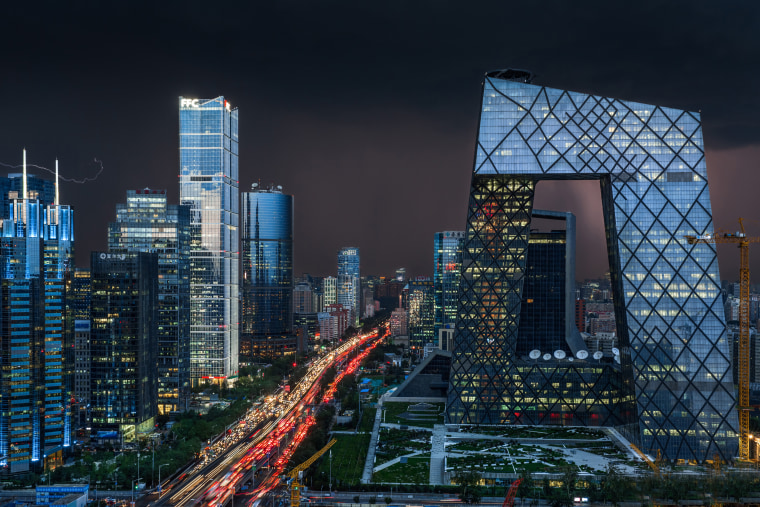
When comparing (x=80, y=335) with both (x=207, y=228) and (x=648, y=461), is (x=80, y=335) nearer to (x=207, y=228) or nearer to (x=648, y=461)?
(x=207, y=228)

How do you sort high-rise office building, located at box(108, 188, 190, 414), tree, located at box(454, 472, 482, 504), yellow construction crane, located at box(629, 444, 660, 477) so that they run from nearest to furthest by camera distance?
tree, located at box(454, 472, 482, 504) < yellow construction crane, located at box(629, 444, 660, 477) < high-rise office building, located at box(108, 188, 190, 414)

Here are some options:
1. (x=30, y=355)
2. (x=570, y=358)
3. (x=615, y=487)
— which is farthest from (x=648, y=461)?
(x=30, y=355)

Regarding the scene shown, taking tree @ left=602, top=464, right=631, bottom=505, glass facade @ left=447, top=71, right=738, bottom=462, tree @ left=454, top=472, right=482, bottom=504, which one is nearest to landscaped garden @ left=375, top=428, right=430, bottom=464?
glass facade @ left=447, top=71, right=738, bottom=462

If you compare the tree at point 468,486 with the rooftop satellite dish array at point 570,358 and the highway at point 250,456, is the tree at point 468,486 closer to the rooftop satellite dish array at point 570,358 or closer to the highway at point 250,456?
the highway at point 250,456

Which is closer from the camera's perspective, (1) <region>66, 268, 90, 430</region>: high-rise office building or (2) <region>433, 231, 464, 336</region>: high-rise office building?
(1) <region>66, 268, 90, 430</region>: high-rise office building

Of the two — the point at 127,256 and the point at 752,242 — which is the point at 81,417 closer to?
the point at 127,256

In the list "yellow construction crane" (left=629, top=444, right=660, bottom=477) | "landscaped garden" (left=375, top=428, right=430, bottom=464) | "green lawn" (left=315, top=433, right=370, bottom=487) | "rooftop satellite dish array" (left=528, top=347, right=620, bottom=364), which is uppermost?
"rooftop satellite dish array" (left=528, top=347, right=620, bottom=364)

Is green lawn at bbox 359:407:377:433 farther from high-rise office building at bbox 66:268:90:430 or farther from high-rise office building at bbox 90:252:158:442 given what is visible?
high-rise office building at bbox 66:268:90:430
